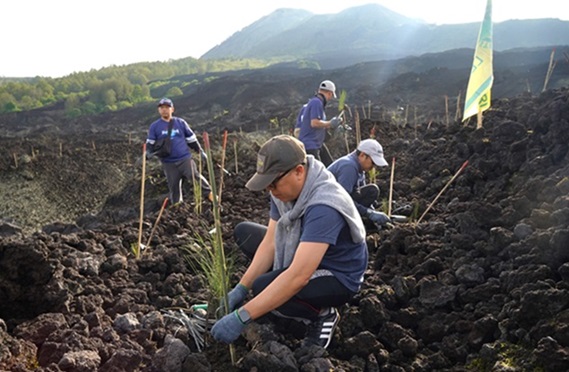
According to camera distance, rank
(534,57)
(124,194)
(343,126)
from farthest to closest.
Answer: (534,57) < (124,194) < (343,126)

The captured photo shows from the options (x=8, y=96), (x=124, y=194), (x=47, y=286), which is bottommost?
(x=124, y=194)

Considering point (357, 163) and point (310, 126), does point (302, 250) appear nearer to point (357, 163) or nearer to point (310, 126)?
point (357, 163)

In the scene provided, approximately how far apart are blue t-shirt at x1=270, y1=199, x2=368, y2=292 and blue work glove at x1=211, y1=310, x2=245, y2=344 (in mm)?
456

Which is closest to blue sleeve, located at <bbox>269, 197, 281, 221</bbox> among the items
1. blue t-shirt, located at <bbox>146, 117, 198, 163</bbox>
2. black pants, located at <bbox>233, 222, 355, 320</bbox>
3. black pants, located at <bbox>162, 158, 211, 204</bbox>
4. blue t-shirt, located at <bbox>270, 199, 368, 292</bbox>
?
blue t-shirt, located at <bbox>270, 199, 368, 292</bbox>

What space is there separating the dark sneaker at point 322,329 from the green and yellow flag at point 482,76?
3.89m

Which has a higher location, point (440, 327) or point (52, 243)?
point (52, 243)

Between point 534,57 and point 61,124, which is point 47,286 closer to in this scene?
point 61,124

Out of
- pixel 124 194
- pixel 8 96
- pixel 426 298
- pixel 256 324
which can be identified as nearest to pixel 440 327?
pixel 426 298

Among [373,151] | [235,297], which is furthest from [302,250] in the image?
[373,151]

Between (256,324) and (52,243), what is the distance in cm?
193

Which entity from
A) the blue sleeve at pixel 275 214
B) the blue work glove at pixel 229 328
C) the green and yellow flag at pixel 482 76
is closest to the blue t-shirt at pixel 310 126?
the green and yellow flag at pixel 482 76

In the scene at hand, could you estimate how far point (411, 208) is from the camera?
4758mm

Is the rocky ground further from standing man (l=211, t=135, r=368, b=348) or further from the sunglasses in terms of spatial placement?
the sunglasses

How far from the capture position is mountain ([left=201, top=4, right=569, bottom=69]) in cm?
5828
